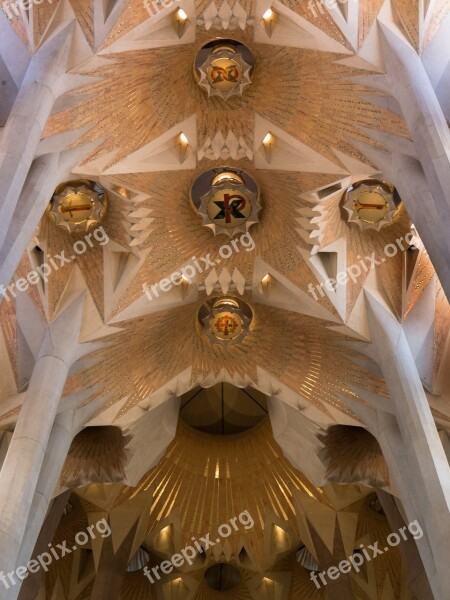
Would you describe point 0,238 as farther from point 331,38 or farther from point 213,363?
point 213,363

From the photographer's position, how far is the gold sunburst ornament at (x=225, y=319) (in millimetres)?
14711

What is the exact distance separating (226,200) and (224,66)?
7.12ft

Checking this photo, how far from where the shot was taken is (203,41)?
492 inches

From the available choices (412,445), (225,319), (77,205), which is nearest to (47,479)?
(77,205)

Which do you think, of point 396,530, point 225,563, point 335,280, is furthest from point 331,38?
point 225,563

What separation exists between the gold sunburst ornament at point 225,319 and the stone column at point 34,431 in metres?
2.47
